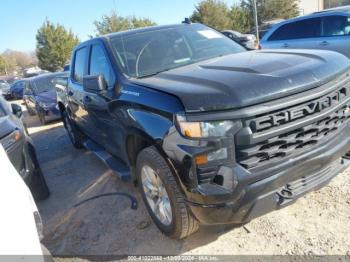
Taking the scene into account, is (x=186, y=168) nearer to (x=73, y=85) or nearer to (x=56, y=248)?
(x=56, y=248)

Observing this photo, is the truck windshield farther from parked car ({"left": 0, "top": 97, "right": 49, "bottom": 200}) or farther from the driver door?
parked car ({"left": 0, "top": 97, "right": 49, "bottom": 200})

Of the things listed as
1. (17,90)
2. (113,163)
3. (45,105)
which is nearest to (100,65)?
(113,163)

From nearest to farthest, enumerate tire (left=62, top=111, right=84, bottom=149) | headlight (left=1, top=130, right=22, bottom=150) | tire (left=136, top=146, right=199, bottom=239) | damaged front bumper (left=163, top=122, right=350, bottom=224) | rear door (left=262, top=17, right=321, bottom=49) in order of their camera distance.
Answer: damaged front bumper (left=163, top=122, right=350, bottom=224) → tire (left=136, top=146, right=199, bottom=239) → headlight (left=1, top=130, right=22, bottom=150) → tire (left=62, top=111, right=84, bottom=149) → rear door (left=262, top=17, right=321, bottom=49)

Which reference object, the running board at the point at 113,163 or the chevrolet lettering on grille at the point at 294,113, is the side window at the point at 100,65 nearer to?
the running board at the point at 113,163

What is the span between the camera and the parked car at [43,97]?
10.7 m

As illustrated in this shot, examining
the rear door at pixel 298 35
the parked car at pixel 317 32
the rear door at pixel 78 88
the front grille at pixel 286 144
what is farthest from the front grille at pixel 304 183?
Answer: the rear door at pixel 298 35

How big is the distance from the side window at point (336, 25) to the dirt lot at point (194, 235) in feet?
16.4

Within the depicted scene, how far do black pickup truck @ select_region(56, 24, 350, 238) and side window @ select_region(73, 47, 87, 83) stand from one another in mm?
1552

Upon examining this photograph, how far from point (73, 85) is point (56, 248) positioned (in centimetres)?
276

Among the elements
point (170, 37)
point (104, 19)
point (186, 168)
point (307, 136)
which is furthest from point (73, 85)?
point (104, 19)

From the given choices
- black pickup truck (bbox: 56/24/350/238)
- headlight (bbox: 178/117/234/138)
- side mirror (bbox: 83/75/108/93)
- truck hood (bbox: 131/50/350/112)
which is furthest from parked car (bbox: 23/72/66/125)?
headlight (bbox: 178/117/234/138)

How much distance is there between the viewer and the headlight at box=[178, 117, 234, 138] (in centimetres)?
249

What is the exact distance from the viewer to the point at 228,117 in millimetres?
2459

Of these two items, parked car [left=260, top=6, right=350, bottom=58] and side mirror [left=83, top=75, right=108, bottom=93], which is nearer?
side mirror [left=83, top=75, right=108, bottom=93]
